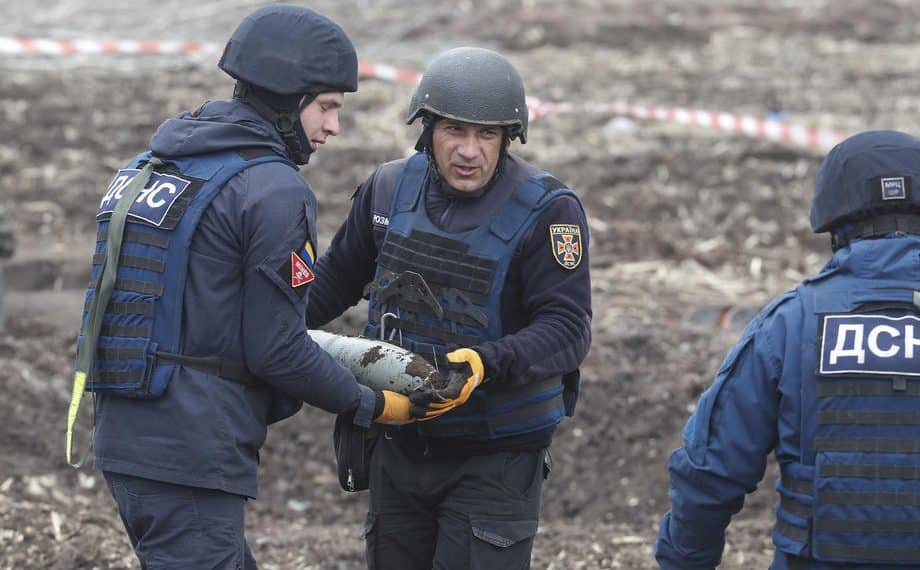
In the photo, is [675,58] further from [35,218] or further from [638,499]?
[638,499]

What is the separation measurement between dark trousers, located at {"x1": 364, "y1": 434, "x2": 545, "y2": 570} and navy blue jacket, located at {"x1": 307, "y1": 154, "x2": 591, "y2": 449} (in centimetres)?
11

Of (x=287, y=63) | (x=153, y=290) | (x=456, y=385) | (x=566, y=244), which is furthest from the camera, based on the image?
(x=566, y=244)

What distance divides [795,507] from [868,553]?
21cm

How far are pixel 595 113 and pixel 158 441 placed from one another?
12932 millimetres

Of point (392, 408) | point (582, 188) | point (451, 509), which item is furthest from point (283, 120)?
point (582, 188)

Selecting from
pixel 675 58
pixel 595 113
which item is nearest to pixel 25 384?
pixel 595 113

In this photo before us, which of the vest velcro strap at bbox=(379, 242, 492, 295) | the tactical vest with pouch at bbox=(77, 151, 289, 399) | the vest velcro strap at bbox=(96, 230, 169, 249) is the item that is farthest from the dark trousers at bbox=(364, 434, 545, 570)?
the vest velcro strap at bbox=(96, 230, 169, 249)

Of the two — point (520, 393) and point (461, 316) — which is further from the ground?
point (461, 316)

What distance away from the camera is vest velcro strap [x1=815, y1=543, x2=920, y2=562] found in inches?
141

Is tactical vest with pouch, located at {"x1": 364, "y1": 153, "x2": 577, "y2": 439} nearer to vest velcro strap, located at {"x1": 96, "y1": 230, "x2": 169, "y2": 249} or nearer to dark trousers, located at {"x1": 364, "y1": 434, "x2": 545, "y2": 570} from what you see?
dark trousers, located at {"x1": 364, "y1": 434, "x2": 545, "y2": 570}

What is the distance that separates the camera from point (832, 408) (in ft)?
11.8

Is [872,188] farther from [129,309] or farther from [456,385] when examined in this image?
→ [129,309]

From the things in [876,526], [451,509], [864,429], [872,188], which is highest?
[872,188]

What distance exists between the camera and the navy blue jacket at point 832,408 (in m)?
3.58
